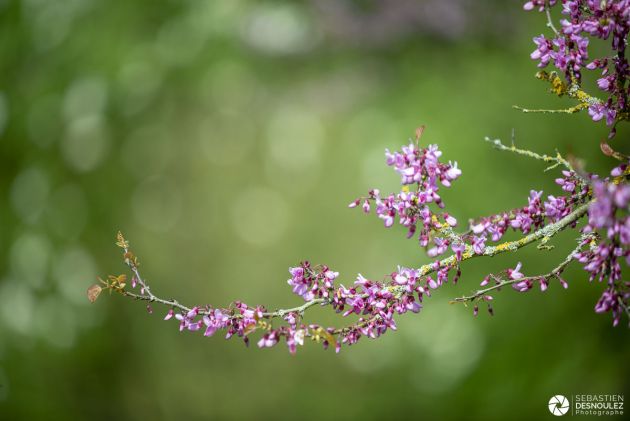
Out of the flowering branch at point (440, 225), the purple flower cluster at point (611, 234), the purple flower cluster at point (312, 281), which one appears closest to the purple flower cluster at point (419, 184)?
the flowering branch at point (440, 225)

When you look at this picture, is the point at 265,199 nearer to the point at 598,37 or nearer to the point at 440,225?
the point at 440,225

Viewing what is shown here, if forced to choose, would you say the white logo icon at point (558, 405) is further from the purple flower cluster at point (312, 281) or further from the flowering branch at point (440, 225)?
the purple flower cluster at point (312, 281)

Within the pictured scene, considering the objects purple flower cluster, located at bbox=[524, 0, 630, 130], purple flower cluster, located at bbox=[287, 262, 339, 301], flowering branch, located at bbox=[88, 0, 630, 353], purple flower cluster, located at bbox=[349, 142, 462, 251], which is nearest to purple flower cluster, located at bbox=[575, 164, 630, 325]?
flowering branch, located at bbox=[88, 0, 630, 353]

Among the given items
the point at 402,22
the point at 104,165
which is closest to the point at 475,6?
the point at 402,22

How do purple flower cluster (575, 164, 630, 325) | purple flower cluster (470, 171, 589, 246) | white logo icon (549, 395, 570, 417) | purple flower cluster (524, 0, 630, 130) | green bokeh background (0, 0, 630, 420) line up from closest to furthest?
1. purple flower cluster (575, 164, 630, 325)
2. purple flower cluster (524, 0, 630, 130)
3. purple flower cluster (470, 171, 589, 246)
4. white logo icon (549, 395, 570, 417)
5. green bokeh background (0, 0, 630, 420)

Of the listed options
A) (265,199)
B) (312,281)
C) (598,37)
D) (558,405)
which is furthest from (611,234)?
(265,199)

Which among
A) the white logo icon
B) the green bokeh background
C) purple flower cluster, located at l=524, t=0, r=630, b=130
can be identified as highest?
the green bokeh background

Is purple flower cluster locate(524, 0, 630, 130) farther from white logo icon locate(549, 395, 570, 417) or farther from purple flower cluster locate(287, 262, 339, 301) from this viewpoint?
white logo icon locate(549, 395, 570, 417)
